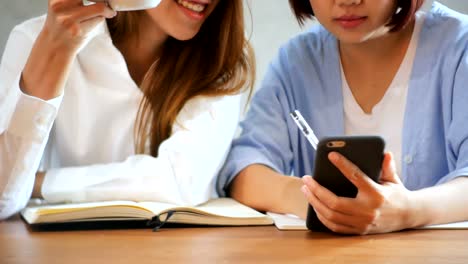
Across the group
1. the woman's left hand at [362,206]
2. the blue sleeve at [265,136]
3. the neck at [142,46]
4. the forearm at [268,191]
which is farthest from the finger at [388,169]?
the neck at [142,46]

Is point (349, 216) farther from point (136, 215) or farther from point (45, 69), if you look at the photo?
point (45, 69)

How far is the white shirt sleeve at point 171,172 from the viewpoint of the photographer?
1.37 m

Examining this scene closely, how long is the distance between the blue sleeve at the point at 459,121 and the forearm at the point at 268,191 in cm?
25

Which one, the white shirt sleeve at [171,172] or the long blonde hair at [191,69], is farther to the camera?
the long blonde hair at [191,69]

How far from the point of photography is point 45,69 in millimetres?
1269

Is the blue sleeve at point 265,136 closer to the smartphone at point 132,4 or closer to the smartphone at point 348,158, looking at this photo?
the smartphone at point 348,158

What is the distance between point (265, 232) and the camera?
3.88ft

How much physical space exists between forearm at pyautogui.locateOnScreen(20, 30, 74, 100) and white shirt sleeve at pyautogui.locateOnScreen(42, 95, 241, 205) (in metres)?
0.19

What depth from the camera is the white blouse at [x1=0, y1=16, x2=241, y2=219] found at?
1304 mm

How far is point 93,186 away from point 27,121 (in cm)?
18

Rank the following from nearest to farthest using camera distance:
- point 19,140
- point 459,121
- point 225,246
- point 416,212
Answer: point 225,246, point 416,212, point 19,140, point 459,121

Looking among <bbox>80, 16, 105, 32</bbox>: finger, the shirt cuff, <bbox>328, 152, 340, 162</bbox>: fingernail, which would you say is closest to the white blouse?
the shirt cuff

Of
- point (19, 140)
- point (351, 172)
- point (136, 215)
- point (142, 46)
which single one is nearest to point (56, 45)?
point (19, 140)

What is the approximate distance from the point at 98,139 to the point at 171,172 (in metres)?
0.21
